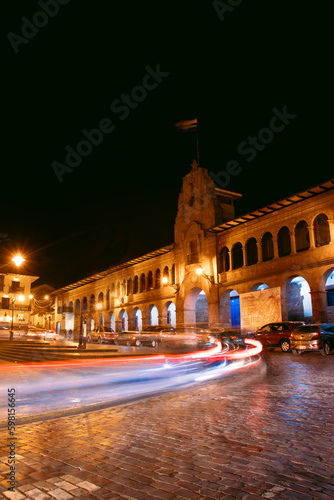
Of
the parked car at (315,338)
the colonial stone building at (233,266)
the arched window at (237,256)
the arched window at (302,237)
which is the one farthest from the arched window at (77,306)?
the parked car at (315,338)

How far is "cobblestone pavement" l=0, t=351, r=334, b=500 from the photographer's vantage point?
355cm

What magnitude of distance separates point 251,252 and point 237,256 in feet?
5.18

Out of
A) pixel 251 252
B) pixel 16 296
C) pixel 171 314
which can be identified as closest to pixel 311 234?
pixel 251 252

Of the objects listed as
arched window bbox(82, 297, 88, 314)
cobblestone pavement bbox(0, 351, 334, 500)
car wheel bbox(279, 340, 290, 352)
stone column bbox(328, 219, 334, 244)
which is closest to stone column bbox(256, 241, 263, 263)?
stone column bbox(328, 219, 334, 244)

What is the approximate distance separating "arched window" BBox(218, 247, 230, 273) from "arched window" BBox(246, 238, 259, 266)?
2.42 meters

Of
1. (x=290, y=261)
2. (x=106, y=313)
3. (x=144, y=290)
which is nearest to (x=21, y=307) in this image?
(x=106, y=313)

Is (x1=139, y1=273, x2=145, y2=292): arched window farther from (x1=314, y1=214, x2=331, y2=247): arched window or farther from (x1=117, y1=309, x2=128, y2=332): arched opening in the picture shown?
(x1=314, y1=214, x2=331, y2=247): arched window

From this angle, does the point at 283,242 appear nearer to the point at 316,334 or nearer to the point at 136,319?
the point at 316,334

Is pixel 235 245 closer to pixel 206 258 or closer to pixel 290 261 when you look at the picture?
pixel 206 258

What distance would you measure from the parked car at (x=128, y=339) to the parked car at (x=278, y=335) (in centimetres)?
1152

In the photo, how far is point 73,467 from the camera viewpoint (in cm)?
419

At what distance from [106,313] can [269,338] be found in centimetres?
3163

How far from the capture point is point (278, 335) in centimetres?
2153

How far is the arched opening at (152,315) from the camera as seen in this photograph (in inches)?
1635
